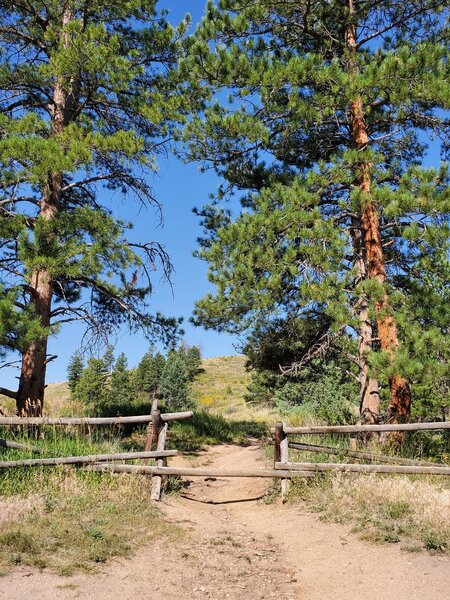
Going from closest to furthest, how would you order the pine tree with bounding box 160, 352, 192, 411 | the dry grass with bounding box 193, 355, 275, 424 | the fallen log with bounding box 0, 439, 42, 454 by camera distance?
the fallen log with bounding box 0, 439, 42, 454 < the pine tree with bounding box 160, 352, 192, 411 < the dry grass with bounding box 193, 355, 275, 424

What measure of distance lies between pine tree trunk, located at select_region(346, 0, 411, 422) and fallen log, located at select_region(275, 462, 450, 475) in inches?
57.9

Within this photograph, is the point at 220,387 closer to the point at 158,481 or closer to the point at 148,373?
the point at 148,373

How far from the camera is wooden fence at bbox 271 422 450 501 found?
296 inches

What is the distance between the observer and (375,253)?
32.6 ft

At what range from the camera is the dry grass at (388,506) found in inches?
226

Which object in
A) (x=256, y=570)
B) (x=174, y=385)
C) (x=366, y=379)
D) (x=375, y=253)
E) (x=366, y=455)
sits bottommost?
(x=256, y=570)

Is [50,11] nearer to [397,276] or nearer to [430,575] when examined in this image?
[397,276]

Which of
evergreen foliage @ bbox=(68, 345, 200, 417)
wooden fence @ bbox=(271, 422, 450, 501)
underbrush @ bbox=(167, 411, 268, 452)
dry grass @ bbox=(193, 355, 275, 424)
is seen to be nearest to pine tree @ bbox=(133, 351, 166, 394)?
evergreen foliage @ bbox=(68, 345, 200, 417)

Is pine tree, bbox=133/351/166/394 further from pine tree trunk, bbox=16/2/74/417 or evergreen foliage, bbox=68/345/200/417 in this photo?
pine tree trunk, bbox=16/2/74/417

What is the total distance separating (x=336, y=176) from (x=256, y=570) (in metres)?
7.23

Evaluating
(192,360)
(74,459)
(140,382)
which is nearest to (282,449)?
(74,459)

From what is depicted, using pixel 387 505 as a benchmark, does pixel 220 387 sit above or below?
above

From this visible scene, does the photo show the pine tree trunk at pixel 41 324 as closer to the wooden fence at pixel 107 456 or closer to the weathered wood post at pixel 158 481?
the wooden fence at pixel 107 456

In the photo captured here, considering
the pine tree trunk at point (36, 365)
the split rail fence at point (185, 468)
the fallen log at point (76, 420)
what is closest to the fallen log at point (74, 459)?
the split rail fence at point (185, 468)
